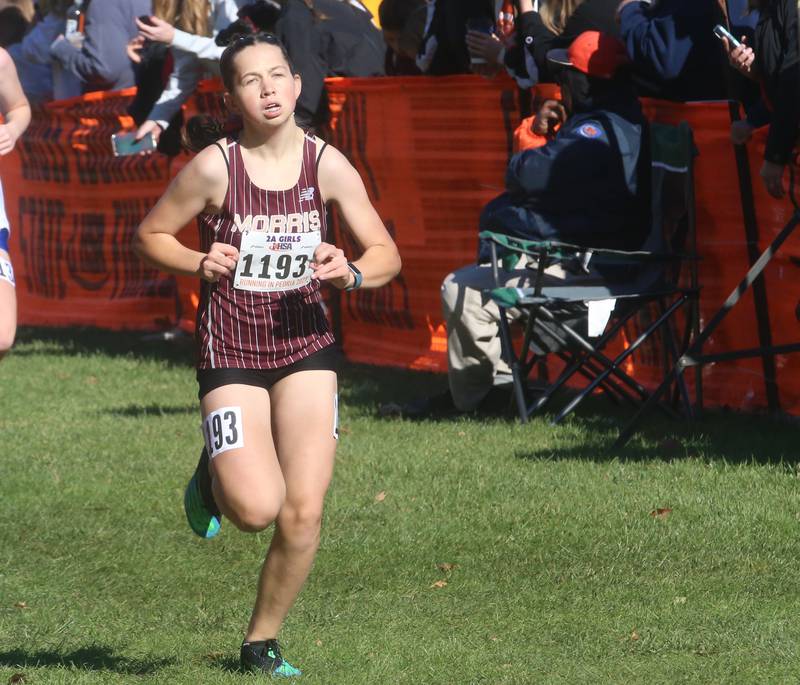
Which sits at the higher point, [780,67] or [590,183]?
[780,67]

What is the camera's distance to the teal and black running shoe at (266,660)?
5.28 meters

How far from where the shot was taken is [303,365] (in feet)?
17.6

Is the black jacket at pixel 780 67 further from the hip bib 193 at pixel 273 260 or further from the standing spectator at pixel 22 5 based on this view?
the standing spectator at pixel 22 5

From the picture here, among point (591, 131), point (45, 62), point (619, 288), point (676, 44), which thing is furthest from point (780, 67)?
point (45, 62)

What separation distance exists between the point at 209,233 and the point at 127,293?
32.0 feet

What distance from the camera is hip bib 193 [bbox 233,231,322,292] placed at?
5.29 meters

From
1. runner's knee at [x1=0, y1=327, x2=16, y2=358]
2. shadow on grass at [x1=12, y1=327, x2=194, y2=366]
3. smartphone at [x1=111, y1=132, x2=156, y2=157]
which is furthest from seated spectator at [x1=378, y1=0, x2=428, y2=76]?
runner's knee at [x1=0, y1=327, x2=16, y2=358]

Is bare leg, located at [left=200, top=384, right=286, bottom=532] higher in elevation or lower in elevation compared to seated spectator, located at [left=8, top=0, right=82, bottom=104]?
lower

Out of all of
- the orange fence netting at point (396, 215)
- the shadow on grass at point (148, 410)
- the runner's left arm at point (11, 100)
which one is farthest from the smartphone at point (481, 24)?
the runner's left arm at point (11, 100)

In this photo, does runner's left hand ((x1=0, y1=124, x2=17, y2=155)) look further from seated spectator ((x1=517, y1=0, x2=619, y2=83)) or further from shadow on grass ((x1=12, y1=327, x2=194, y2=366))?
shadow on grass ((x1=12, y1=327, x2=194, y2=366))

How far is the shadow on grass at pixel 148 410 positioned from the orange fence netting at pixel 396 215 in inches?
70.6

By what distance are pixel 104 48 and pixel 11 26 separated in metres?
2.75

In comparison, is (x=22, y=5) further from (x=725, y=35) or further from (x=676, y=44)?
(x=725, y=35)

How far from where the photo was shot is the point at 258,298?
5.35m
